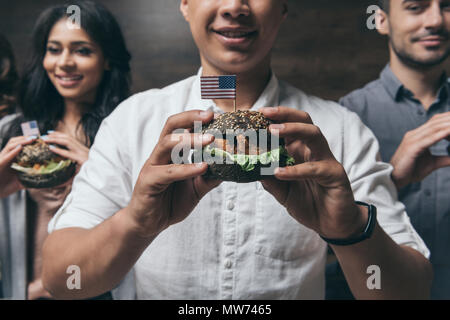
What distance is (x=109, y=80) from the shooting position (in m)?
1.70

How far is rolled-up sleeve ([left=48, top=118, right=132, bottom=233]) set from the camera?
1.53 m

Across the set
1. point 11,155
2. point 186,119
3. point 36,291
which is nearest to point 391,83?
point 186,119

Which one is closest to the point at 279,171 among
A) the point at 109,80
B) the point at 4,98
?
the point at 109,80

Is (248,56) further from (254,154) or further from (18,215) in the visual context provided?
(18,215)

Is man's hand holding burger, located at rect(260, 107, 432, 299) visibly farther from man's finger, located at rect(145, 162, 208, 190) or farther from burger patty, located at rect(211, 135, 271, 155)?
man's finger, located at rect(145, 162, 208, 190)

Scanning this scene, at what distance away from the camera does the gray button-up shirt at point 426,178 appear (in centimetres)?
163

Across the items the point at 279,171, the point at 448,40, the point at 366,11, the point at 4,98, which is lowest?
the point at 279,171

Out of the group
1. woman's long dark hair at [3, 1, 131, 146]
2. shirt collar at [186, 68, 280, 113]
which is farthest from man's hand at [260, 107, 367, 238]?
woman's long dark hair at [3, 1, 131, 146]

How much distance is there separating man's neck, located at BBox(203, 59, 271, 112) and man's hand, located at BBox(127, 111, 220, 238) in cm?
46

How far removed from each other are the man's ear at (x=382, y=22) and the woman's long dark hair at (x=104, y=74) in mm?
1010

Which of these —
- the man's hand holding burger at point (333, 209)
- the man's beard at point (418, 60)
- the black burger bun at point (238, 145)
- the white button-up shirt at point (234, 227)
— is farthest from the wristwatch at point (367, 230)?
the man's beard at point (418, 60)

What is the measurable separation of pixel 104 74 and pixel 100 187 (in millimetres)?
458

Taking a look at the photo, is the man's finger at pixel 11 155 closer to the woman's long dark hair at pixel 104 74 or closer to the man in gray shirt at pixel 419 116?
the woman's long dark hair at pixel 104 74
